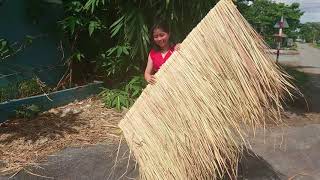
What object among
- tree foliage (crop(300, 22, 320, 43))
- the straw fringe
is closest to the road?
the straw fringe

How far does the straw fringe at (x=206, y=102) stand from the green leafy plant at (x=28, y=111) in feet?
8.80

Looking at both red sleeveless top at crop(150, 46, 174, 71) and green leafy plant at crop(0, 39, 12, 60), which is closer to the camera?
red sleeveless top at crop(150, 46, 174, 71)

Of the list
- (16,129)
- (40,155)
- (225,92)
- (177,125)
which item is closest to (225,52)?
(225,92)

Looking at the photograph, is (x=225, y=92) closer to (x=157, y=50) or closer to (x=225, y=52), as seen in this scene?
(x=225, y=52)

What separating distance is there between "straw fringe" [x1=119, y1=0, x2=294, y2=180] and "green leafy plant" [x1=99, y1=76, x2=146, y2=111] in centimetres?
293

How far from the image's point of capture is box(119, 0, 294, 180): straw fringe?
9.36ft

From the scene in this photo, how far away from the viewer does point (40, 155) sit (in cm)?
431

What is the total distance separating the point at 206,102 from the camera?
2938 millimetres

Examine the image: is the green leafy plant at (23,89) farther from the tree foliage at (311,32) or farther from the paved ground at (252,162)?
the tree foliage at (311,32)

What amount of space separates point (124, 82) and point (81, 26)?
3.39ft

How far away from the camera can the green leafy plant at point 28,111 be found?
5.20 metres

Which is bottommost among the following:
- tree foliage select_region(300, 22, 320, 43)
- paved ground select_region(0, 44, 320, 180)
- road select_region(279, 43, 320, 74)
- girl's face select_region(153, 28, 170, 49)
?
tree foliage select_region(300, 22, 320, 43)

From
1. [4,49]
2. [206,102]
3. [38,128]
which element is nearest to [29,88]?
[4,49]

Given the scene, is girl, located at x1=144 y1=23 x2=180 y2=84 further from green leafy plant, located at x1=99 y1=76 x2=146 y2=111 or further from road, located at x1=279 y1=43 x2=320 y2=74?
road, located at x1=279 y1=43 x2=320 y2=74
